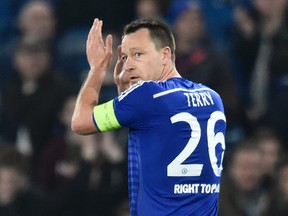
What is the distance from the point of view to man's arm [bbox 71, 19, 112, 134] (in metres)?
6.35

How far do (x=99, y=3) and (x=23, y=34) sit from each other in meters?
0.90

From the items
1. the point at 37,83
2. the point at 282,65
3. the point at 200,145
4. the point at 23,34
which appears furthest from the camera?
the point at 23,34

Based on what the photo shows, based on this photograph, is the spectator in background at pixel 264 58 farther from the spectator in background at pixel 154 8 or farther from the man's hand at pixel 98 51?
the man's hand at pixel 98 51

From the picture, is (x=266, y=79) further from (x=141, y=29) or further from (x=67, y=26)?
(x=141, y=29)

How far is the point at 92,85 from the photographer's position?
648 cm

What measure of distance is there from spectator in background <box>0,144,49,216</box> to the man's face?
4039 millimetres

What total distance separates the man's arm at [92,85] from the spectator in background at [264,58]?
3722mm

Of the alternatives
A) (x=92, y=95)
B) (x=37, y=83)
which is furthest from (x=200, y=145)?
(x=37, y=83)

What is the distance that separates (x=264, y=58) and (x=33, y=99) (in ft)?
7.74

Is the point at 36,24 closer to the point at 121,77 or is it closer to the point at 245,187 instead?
the point at 245,187

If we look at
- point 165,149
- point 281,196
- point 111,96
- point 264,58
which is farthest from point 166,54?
point 111,96

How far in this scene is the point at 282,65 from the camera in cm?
1025

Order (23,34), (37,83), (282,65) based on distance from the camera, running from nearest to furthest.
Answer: (282,65), (37,83), (23,34)

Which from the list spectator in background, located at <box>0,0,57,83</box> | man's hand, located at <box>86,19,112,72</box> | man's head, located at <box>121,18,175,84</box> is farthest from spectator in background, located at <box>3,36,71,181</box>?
man's head, located at <box>121,18,175,84</box>
